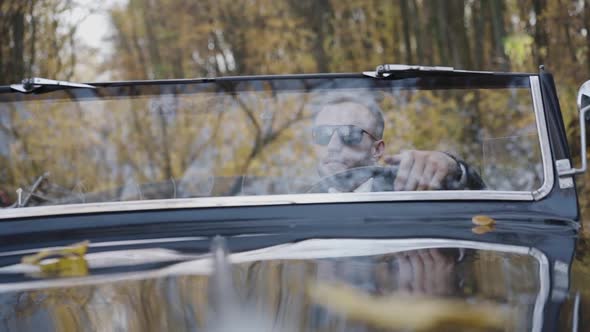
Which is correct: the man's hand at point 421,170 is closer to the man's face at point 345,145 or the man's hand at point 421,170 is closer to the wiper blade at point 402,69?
the man's face at point 345,145

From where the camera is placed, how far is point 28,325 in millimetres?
1401

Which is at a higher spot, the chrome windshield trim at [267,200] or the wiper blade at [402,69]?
the wiper blade at [402,69]

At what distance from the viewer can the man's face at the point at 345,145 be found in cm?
226

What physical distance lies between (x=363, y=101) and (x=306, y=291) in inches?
38.5

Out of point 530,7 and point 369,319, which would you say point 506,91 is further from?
point 530,7

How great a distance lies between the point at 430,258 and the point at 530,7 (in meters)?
7.01

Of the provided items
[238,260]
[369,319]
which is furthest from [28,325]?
[369,319]

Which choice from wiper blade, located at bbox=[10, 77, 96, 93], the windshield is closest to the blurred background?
the windshield

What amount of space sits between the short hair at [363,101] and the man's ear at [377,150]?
0.02 metres

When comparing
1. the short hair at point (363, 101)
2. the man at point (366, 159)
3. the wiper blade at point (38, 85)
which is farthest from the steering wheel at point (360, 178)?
the wiper blade at point (38, 85)

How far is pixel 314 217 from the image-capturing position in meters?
2.16

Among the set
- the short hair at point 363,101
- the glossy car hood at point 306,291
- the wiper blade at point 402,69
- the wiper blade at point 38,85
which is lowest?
the glossy car hood at point 306,291

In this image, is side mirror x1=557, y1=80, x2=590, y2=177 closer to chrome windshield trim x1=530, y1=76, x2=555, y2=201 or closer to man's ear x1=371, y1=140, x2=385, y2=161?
chrome windshield trim x1=530, y1=76, x2=555, y2=201

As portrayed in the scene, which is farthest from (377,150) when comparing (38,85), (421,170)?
(38,85)
